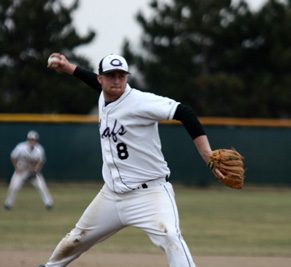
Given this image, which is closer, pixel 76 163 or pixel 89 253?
pixel 89 253

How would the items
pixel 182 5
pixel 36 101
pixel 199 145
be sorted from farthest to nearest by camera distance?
pixel 182 5
pixel 36 101
pixel 199 145

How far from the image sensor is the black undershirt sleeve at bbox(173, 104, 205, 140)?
5.54 meters

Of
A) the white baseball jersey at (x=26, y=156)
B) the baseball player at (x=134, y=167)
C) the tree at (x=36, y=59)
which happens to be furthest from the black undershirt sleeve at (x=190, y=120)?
the tree at (x=36, y=59)

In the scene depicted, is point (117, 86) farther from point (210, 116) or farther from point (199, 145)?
point (210, 116)

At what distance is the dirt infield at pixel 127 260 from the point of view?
8078 mm

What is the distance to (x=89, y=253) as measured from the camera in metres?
9.15

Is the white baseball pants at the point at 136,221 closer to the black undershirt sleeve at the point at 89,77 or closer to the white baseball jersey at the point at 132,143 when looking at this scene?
the white baseball jersey at the point at 132,143

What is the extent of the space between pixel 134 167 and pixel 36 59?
23085mm

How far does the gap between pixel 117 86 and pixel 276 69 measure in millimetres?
25117

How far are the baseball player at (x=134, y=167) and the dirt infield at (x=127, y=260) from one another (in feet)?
6.97

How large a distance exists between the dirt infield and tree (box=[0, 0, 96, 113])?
19.5 metres

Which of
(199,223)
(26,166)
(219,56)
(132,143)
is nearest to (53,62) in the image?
(132,143)

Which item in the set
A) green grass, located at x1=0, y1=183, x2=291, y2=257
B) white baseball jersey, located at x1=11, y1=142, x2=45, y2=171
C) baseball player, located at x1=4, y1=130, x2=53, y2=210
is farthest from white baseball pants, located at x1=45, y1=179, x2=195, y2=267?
white baseball jersey, located at x1=11, y1=142, x2=45, y2=171

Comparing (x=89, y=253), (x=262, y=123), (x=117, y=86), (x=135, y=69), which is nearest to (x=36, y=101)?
(x=135, y=69)
